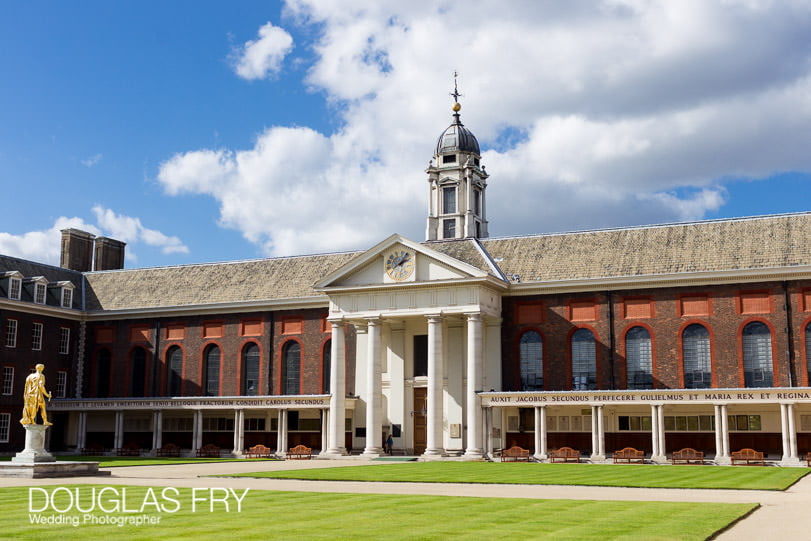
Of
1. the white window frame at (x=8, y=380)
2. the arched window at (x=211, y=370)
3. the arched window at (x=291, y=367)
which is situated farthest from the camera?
the arched window at (x=211, y=370)

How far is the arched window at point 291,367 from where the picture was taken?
59.2m

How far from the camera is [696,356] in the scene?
49.3 metres

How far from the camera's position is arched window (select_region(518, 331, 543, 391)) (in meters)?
52.5

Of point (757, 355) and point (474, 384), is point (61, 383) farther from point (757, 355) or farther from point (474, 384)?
point (757, 355)

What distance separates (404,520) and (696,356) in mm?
35272

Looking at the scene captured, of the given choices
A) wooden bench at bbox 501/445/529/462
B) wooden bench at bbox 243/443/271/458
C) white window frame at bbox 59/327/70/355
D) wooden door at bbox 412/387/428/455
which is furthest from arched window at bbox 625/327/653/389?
white window frame at bbox 59/327/70/355

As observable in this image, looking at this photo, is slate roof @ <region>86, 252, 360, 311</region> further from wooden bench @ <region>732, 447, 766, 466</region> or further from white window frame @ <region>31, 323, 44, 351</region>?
wooden bench @ <region>732, 447, 766, 466</region>

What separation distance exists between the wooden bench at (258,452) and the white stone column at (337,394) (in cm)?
388

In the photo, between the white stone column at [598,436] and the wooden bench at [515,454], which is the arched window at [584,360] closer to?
the white stone column at [598,436]

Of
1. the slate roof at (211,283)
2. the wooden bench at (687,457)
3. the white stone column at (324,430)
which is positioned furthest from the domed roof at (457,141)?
the wooden bench at (687,457)

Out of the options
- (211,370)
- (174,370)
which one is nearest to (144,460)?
(211,370)

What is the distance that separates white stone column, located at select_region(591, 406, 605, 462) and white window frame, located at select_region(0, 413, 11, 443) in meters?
36.4

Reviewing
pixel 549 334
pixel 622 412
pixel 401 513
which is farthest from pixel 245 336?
pixel 401 513

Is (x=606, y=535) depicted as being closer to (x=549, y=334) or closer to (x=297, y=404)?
(x=549, y=334)
